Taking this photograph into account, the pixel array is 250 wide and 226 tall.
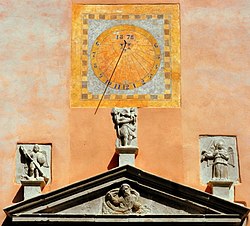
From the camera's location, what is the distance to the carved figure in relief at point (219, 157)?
15329 millimetres

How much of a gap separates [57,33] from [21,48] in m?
0.55

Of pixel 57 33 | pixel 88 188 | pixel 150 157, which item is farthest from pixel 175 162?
pixel 57 33

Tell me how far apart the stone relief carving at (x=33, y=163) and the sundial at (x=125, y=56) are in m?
0.89

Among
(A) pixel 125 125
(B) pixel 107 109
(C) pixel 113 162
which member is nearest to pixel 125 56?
(B) pixel 107 109

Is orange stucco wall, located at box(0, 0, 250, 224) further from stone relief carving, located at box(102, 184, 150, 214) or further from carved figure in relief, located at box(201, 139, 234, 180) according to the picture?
stone relief carving, located at box(102, 184, 150, 214)

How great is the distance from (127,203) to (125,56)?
2332 millimetres

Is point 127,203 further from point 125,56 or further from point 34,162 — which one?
point 125,56

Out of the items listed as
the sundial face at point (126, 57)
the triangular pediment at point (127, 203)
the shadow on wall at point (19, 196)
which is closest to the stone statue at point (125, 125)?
the sundial face at point (126, 57)

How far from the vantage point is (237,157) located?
51.1 feet

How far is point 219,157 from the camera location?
15.4 metres

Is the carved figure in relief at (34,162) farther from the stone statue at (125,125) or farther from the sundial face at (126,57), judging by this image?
the sundial face at (126,57)

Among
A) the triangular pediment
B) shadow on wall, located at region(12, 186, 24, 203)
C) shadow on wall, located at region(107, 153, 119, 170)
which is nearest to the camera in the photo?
the triangular pediment

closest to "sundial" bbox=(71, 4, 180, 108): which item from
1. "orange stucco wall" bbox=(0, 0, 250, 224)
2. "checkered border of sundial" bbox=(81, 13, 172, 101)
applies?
"checkered border of sundial" bbox=(81, 13, 172, 101)

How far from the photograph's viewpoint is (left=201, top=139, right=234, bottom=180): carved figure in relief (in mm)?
15329
